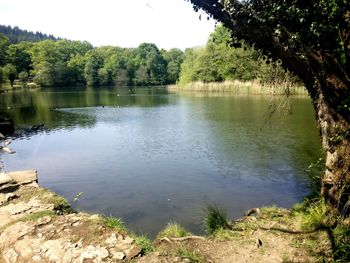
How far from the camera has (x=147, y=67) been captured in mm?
120250

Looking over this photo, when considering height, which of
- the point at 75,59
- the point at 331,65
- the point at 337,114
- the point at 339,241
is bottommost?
the point at 339,241

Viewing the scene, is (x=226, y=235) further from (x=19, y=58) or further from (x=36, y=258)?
(x=19, y=58)

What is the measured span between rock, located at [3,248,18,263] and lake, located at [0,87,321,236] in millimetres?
4102

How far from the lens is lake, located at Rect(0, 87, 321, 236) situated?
12.2 metres

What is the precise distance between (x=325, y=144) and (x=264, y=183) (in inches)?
269

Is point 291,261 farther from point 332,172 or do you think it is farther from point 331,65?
point 331,65

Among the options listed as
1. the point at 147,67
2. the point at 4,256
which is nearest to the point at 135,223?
the point at 4,256

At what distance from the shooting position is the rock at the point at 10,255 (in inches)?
265

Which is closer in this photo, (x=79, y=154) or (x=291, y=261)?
(x=291, y=261)

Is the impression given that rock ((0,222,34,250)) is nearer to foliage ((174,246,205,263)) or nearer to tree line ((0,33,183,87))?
foliage ((174,246,205,263))

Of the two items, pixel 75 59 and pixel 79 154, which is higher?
pixel 75 59

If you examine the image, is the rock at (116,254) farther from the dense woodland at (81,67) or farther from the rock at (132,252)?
the dense woodland at (81,67)

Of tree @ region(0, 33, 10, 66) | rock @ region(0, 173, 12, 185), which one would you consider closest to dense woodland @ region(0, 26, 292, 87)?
tree @ region(0, 33, 10, 66)

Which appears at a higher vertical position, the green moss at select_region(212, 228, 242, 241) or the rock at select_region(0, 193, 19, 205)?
the rock at select_region(0, 193, 19, 205)
